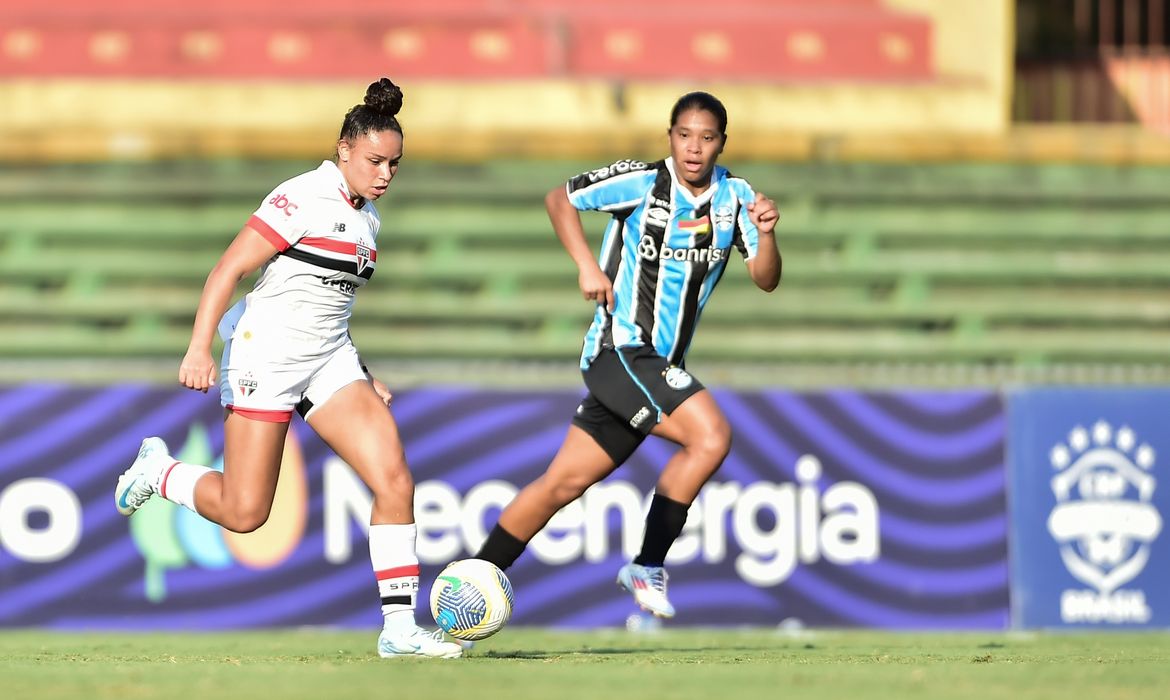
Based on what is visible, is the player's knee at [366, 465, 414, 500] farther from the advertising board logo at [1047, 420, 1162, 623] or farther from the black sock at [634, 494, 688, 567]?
the advertising board logo at [1047, 420, 1162, 623]

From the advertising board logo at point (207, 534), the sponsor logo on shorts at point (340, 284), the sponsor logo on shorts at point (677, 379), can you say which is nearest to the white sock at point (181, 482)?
the sponsor logo on shorts at point (340, 284)

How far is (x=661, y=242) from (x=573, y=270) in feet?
19.9

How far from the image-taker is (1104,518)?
9.92m

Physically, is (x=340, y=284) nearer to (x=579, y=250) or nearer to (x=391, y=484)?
(x=391, y=484)

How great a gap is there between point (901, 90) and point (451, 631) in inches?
321

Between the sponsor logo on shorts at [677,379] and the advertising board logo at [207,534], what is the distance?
11.1 ft

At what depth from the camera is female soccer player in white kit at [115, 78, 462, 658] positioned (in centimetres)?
631

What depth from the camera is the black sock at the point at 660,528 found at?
23.0 ft

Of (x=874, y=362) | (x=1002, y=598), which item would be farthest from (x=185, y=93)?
(x=1002, y=598)

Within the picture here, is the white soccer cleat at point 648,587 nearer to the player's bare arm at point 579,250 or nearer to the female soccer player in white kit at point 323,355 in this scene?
the female soccer player in white kit at point 323,355

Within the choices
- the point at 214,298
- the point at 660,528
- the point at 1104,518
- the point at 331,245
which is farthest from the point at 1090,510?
the point at 214,298

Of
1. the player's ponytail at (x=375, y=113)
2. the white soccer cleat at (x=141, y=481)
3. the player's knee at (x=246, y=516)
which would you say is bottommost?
the player's knee at (x=246, y=516)

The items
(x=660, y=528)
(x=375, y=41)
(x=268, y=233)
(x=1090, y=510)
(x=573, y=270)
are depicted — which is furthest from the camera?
(x=375, y=41)

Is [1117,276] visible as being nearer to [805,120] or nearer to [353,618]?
[805,120]
